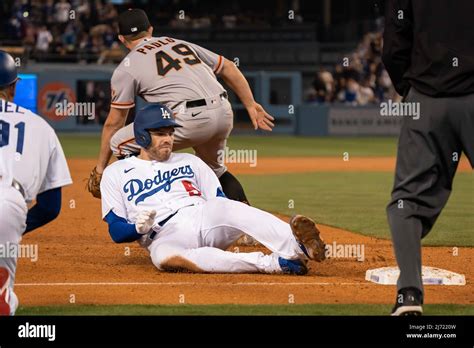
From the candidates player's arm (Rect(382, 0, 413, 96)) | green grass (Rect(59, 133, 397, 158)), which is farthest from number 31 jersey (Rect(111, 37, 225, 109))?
green grass (Rect(59, 133, 397, 158))

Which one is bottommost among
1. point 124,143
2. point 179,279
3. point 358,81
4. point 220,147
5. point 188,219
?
point 358,81

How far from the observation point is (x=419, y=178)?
5492mm

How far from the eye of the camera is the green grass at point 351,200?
35.0 feet

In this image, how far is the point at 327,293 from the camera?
21.7ft

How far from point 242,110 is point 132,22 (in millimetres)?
23745

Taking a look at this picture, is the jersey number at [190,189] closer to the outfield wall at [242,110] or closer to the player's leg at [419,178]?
the player's leg at [419,178]

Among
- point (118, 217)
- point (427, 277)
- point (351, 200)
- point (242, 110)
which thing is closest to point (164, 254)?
point (118, 217)

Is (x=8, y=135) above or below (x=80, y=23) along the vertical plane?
above

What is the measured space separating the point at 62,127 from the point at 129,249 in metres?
21.8

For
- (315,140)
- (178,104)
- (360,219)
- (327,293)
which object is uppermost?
(178,104)

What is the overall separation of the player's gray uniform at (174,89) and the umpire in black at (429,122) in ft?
10.5

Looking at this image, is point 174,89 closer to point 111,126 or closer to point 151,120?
point 111,126
